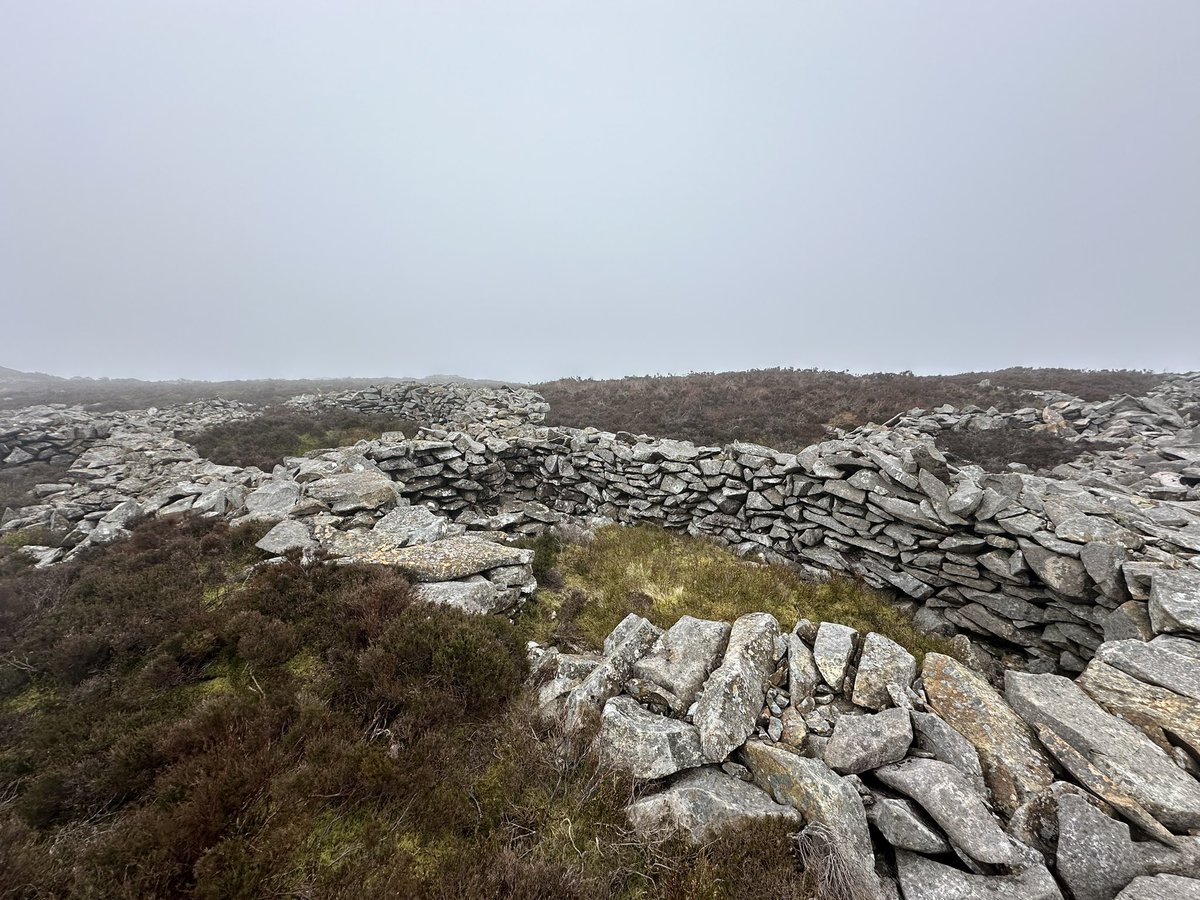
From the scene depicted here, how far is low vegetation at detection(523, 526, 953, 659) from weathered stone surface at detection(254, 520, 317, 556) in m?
3.94

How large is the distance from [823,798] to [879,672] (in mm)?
1706

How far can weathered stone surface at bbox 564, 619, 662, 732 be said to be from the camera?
4.09 m

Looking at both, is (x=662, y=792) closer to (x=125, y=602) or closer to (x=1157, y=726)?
(x=1157, y=726)

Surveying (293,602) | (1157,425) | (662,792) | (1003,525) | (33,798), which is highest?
(1157,425)

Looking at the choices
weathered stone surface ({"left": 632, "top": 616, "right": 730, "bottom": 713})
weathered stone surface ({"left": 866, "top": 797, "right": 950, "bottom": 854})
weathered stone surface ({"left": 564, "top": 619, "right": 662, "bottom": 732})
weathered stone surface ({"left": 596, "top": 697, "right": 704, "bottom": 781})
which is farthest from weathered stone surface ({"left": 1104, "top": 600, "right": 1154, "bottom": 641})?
weathered stone surface ({"left": 564, "top": 619, "right": 662, "bottom": 732})

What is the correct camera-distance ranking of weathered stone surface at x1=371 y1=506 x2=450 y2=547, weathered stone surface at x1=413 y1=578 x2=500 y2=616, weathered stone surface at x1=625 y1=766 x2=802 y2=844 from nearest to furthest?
weathered stone surface at x1=625 y1=766 x2=802 y2=844 < weathered stone surface at x1=413 y1=578 x2=500 y2=616 < weathered stone surface at x1=371 y1=506 x2=450 y2=547

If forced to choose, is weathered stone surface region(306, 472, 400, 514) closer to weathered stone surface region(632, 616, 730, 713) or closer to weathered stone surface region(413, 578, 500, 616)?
weathered stone surface region(413, 578, 500, 616)

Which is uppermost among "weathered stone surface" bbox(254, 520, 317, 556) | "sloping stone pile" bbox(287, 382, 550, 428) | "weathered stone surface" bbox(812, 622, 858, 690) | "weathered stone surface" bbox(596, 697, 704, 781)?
"sloping stone pile" bbox(287, 382, 550, 428)

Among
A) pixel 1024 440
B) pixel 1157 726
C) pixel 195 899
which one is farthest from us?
pixel 1024 440

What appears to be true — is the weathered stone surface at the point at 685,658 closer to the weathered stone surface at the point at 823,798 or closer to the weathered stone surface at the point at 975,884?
the weathered stone surface at the point at 823,798

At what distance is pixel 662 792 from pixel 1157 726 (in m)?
4.33

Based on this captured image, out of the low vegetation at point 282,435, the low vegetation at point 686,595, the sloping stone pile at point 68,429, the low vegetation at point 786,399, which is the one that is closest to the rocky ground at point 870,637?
the low vegetation at point 686,595

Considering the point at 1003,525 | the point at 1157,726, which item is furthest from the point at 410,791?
the point at 1003,525

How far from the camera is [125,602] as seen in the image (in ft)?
17.6
